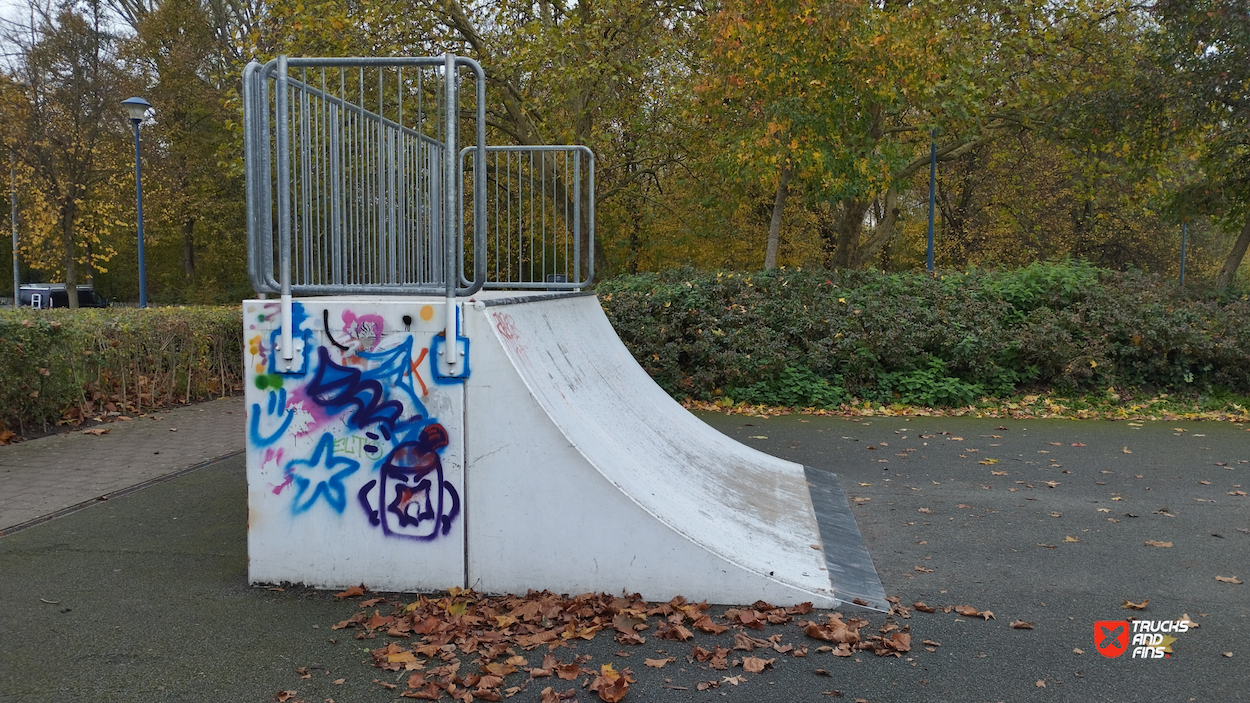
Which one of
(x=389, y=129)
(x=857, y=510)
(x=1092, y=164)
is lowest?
(x=857, y=510)

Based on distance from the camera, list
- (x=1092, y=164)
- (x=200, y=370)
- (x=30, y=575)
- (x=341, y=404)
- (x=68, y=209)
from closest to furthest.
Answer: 1. (x=341, y=404)
2. (x=30, y=575)
3. (x=200, y=370)
4. (x=1092, y=164)
5. (x=68, y=209)

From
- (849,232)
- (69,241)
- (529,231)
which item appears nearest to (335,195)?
(529,231)

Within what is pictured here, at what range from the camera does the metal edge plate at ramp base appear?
4.22 m

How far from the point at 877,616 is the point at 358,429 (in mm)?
2562

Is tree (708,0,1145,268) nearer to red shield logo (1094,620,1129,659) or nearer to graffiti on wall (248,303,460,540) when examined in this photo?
graffiti on wall (248,303,460,540)

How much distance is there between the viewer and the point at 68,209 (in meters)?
24.6

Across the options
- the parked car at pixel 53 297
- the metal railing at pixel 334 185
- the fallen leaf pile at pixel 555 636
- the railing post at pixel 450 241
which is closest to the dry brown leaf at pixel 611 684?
the fallen leaf pile at pixel 555 636

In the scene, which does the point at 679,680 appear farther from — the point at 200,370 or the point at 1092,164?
the point at 1092,164

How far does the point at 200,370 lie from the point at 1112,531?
10426 mm

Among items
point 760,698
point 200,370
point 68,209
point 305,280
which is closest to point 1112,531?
point 760,698

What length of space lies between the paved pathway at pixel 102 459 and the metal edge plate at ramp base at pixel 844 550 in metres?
4.87

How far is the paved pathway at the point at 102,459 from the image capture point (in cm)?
608

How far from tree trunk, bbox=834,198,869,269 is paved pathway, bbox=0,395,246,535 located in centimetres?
1343

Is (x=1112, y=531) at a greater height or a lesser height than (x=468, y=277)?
lesser
